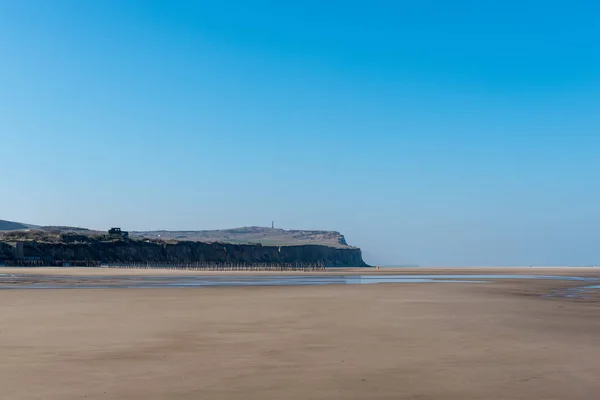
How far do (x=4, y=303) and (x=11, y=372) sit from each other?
15.0 m

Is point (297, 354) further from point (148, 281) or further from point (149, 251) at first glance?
point (149, 251)

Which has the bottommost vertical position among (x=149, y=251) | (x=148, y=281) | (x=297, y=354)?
(x=148, y=281)

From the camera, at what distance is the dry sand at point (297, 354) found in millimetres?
8203

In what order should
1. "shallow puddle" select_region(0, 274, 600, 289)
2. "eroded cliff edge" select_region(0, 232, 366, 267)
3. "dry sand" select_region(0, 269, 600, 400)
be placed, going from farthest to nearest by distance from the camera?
1. "eroded cliff edge" select_region(0, 232, 366, 267)
2. "shallow puddle" select_region(0, 274, 600, 289)
3. "dry sand" select_region(0, 269, 600, 400)

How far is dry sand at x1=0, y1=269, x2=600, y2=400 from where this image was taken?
8203mm

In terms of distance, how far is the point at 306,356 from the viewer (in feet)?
35.6

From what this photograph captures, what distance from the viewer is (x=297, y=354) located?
11.1 m

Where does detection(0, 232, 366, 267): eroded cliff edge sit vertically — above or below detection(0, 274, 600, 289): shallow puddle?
above

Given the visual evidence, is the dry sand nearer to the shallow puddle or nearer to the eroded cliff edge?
the shallow puddle

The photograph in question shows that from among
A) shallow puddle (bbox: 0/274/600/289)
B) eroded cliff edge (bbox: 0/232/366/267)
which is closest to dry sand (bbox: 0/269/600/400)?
shallow puddle (bbox: 0/274/600/289)

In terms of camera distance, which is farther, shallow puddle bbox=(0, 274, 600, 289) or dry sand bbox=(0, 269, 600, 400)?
shallow puddle bbox=(0, 274, 600, 289)

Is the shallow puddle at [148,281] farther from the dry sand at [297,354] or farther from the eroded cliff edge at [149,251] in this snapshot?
the eroded cliff edge at [149,251]

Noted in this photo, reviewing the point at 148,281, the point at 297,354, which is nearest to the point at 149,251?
the point at 148,281

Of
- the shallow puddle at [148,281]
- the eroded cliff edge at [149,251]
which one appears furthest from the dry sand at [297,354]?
the eroded cliff edge at [149,251]
